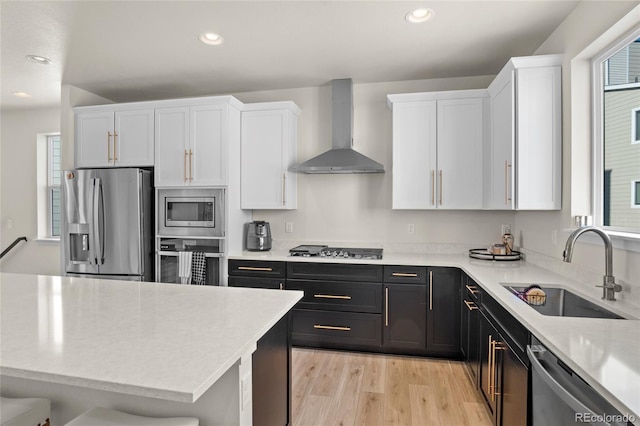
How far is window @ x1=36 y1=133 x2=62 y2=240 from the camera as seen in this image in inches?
191

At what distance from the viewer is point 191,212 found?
350 centimetres

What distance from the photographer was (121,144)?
366cm

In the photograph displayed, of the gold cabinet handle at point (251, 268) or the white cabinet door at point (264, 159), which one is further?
the white cabinet door at point (264, 159)

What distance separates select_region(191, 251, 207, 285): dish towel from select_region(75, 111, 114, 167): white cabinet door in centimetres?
138

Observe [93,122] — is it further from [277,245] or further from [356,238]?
[356,238]

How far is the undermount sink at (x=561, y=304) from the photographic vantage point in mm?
1822

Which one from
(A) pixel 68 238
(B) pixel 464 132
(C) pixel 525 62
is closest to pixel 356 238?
(B) pixel 464 132

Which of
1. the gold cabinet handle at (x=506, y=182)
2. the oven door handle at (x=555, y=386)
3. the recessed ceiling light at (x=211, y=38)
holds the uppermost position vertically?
the recessed ceiling light at (x=211, y=38)

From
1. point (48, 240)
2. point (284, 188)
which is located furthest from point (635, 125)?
point (48, 240)

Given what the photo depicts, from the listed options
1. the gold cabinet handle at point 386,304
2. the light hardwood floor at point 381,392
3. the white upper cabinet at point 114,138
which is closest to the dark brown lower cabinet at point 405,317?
the gold cabinet handle at point 386,304

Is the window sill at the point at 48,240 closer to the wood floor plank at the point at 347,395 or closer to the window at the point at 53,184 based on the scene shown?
the window at the point at 53,184

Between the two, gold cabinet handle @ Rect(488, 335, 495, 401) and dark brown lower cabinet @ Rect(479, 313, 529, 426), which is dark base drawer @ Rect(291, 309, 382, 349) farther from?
gold cabinet handle @ Rect(488, 335, 495, 401)

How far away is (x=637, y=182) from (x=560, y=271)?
2.58 feet

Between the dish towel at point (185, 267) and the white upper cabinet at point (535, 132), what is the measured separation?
2.86 meters
